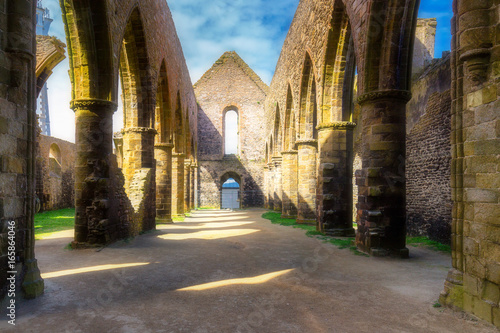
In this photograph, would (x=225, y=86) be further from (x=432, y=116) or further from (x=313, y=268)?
(x=313, y=268)

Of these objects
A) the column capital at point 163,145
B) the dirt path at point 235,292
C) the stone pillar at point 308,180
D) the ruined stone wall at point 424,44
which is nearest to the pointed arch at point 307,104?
the stone pillar at point 308,180

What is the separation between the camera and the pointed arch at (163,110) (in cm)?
1173

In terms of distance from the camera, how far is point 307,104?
12055 mm

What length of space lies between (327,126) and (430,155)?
112 inches

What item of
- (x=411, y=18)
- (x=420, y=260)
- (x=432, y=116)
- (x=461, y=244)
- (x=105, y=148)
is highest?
(x=411, y=18)

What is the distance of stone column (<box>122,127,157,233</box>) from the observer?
28.8 feet

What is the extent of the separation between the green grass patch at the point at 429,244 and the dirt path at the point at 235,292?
0.71 metres

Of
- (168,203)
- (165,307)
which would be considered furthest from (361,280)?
(168,203)

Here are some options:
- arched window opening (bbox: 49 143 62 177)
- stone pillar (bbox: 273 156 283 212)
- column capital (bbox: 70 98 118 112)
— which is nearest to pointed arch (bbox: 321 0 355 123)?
column capital (bbox: 70 98 118 112)

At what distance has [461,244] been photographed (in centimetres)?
333

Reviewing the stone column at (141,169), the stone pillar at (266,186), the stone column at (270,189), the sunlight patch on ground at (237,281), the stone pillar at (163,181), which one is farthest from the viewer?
the stone pillar at (266,186)

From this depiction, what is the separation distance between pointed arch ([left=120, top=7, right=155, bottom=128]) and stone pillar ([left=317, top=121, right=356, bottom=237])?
5037 millimetres

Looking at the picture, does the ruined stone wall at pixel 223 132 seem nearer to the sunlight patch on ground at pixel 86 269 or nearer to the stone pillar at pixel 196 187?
the stone pillar at pixel 196 187

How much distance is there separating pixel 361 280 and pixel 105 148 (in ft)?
17.3
